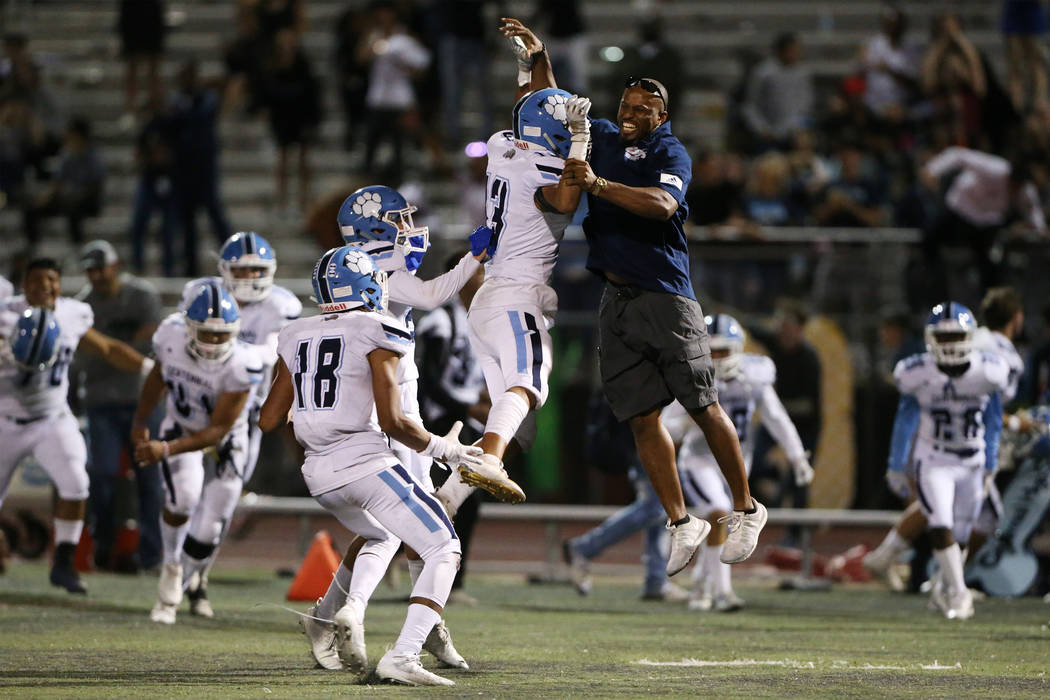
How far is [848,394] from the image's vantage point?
13336 millimetres

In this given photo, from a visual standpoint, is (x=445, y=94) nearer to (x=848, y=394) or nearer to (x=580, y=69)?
(x=580, y=69)

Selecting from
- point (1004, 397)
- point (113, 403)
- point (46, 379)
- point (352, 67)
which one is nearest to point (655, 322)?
point (1004, 397)

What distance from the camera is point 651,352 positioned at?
23.4ft

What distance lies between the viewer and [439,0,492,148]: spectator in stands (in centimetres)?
1628

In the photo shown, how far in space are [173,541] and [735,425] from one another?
12.1 feet

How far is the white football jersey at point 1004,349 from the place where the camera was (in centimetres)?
1024

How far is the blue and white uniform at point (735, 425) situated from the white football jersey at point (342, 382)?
13.5 feet

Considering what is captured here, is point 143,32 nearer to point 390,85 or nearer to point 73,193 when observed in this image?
point 73,193

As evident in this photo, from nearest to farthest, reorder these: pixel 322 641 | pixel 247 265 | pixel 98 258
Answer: pixel 322 641, pixel 247 265, pixel 98 258

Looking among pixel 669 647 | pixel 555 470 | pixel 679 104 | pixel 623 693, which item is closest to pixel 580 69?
pixel 679 104

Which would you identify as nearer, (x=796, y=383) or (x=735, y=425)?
(x=735, y=425)

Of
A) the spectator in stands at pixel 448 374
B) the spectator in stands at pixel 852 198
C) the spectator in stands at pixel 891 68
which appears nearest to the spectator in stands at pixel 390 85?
the spectator in stands at pixel 852 198

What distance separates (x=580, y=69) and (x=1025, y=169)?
4759 millimetres

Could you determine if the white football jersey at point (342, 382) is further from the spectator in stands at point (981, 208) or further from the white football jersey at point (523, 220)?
the spectator in stands at point (981, 208)
